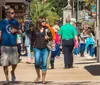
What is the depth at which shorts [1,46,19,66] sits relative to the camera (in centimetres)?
1102

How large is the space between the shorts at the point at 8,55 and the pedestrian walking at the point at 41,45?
0.57 meters

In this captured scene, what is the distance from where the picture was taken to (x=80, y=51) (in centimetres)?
2383

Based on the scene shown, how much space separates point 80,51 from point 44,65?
1266cm

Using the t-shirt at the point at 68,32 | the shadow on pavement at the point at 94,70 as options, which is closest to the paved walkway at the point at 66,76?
the shadow on pavement at the point at 94,70

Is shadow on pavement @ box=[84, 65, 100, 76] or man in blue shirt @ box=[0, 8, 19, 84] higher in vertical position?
man in blue shirt @ box=[0, 8, 19, 84]

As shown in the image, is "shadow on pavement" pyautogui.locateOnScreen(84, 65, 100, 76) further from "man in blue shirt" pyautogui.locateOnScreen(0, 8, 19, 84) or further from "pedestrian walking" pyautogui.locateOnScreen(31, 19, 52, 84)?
"man in blue shirt" pyautogui.locateOnScreen(0, 8, 19, 84)

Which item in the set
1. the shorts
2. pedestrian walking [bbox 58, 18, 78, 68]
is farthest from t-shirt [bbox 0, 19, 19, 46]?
pedestrian walking [bbox 58, 18, 78, 68]

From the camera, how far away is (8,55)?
11.0 metres

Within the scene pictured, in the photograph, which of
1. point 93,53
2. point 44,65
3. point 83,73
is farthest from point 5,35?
point 93,53

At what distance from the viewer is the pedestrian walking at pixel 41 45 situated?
37.1 feet

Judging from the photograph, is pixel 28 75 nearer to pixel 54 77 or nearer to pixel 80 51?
pixel 54 77

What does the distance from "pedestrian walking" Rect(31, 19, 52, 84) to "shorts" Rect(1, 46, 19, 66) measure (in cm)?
57

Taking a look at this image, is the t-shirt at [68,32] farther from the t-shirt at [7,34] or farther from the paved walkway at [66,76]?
the t-shirt at [7,34]

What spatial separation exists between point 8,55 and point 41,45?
2.88ft
